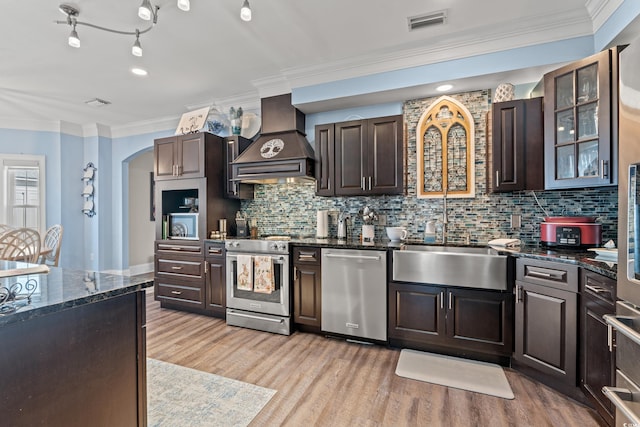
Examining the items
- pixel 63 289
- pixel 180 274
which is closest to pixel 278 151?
pixel 180 274

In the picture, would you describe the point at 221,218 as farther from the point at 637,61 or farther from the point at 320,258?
the point at 637,61

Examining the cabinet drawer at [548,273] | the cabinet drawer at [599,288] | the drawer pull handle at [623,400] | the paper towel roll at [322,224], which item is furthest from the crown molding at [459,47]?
the drawer pull handle at [623,400]

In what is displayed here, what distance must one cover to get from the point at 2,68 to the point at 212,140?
91.9 inches

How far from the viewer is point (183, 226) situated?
12.5ft

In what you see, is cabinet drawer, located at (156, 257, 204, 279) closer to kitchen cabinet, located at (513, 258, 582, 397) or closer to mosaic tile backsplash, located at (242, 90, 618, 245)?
mosaic tile backsplash, located at (242, 90, 618, 245)

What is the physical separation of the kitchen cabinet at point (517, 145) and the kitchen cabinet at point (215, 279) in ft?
9.97

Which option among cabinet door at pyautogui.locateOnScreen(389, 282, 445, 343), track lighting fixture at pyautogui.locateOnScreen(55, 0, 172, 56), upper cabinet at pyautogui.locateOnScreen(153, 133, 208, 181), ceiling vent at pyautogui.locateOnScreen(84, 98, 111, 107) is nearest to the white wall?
ceiling vent at pyautogui.locateOnScreen(84, 98, 111, 107)

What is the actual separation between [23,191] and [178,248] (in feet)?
11.6

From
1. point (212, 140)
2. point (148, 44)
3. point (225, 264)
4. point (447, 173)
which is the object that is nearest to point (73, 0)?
point (148, 44)

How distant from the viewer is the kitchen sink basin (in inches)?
90.2

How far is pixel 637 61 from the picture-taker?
1146mm

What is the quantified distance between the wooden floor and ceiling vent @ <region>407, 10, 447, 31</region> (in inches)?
114

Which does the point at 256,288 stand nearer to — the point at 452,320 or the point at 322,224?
the point at 322,224

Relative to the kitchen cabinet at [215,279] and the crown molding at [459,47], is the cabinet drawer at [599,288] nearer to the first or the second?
the crown molding at [459,47]
